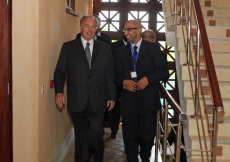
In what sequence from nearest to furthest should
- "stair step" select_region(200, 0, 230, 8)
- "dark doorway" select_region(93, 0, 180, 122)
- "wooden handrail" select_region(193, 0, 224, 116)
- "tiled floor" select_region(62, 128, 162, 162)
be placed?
"wooden handrail" select_region(193, 0, 224, 116) < "tiled floor" select_region(62, 128, 162, 162) < "stair step" select_region(200, 0, 230, 8) < "dark doorway" select_region(93, 0, 180, 122)

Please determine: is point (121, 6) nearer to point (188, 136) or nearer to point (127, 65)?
point (127, 65)

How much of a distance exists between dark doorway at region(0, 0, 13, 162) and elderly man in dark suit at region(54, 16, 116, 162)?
0.67 meters

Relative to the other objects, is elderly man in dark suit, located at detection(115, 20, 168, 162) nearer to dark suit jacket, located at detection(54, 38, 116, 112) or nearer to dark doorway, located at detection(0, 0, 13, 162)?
dark suit jacket, located at detection(54, 38, 116, 112)

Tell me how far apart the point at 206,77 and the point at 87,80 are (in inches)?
52.7

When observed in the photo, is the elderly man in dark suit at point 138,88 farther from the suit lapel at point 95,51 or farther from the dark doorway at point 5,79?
the dark doorway at point 5,79

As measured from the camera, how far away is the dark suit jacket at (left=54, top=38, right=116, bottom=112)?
4.12m

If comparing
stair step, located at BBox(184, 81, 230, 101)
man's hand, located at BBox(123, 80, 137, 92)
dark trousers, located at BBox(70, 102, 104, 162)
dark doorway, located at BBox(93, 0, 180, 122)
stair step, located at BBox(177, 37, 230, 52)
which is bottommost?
dark trousers, located at BBox(70, 102, 104, 162)

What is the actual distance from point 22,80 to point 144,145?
60.8 inches

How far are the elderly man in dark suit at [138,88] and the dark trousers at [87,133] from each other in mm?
285

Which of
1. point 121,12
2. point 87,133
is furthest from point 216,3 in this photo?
point 121,12

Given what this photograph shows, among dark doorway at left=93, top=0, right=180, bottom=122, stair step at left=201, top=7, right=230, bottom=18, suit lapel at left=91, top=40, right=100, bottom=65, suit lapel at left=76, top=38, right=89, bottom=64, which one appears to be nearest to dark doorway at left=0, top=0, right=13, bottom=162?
suit lapel at left=76, top=38, right=89, bottom=64

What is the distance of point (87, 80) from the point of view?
4137mm

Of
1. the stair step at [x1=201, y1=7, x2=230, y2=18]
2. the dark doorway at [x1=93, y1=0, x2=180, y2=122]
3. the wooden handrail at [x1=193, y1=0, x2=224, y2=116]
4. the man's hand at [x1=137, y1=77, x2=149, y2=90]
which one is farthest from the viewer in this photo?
the dark doorway at [x1=93, y1=0, x2=180, y2=122]

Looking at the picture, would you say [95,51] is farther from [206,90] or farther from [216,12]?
[216,12]
